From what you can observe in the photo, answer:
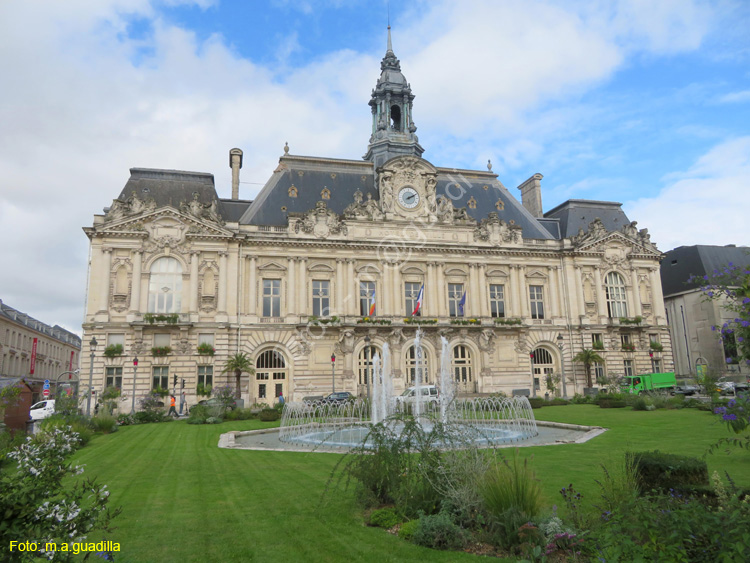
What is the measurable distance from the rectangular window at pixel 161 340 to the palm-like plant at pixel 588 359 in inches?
1371

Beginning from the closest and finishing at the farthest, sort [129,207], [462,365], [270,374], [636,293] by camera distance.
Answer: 1. [129,207]
2. [270,374]
3. [462,365]
4. [636,293]

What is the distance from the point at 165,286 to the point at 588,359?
36369 millimetres

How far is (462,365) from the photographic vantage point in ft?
155

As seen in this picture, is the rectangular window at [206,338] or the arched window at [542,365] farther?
the arched window at [542,365]

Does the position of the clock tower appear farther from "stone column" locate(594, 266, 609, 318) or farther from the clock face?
"stone column" locate(594, 266, 609, 318)

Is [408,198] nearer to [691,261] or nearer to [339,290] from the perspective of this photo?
[339,290]

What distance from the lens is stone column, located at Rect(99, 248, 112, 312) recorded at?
1602 inches

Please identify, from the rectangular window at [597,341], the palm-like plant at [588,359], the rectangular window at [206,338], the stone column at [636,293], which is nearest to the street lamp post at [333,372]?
the rectangular window at [206,338]

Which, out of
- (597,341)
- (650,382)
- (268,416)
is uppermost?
(597,341)

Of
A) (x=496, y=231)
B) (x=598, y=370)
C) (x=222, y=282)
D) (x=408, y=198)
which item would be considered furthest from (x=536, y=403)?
(x=222, y=282)

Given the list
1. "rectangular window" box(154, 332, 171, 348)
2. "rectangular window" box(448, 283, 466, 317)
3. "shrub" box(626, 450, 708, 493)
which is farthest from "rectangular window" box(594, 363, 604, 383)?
"shrub" box(626, 450, 708, 493)

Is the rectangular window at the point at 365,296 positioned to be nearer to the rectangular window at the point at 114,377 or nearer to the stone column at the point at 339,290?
the stone column at the point at 339,290

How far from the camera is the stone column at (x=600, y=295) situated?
50.3 metres

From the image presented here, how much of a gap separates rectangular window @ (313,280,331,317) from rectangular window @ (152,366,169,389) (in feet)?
41.0
